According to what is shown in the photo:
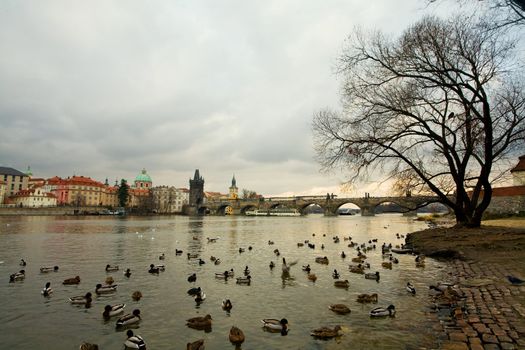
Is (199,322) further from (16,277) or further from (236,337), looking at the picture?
(16,277)

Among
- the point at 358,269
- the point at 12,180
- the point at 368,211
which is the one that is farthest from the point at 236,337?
→ the point at 12,180

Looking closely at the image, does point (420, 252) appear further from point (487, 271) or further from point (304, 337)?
point (304, 337)

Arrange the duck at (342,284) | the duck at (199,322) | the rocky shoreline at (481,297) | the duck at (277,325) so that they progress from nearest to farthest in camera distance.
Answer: the rocky shoreline at (481,297) → the duck at (277,325) → the duck at (199,322) → the duck at (342,284)

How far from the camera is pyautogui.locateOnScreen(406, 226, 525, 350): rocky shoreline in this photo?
→ 715cm

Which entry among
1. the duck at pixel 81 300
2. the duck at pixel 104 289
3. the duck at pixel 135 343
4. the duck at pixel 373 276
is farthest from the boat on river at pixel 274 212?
the duck at pixel 135 343

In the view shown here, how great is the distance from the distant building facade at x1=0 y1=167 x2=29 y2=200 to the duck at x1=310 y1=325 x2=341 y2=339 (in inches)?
7546

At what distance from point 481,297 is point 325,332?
4.91 meters

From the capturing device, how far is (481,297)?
10266mm

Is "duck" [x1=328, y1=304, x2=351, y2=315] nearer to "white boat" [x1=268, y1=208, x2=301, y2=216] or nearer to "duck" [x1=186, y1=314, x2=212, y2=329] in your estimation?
"duck" [x1=186, y1=314, x2=212, y2=329]

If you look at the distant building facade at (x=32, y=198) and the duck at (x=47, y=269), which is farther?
the distant building facade at (x=32, y=198)

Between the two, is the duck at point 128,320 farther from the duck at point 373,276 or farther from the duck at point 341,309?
the duck at point 373,276

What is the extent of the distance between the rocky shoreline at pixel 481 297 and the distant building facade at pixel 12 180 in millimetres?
190145

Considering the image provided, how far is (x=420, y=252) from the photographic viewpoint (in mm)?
22797

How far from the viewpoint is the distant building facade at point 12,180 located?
543 ft
